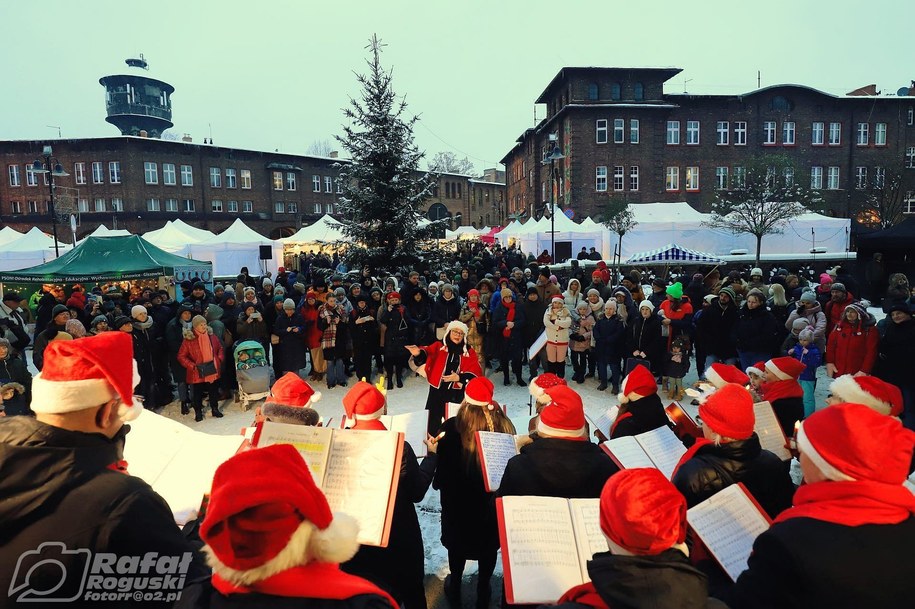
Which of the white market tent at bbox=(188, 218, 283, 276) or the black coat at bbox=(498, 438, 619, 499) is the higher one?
the white market tent at bbox=(188, 218, 283, 276)

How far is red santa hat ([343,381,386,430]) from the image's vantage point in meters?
3.35

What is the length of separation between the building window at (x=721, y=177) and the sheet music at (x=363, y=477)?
4251 cm

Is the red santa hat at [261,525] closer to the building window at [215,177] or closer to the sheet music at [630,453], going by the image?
the sheet music at [630,453]

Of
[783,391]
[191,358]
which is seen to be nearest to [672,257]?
[783,391]

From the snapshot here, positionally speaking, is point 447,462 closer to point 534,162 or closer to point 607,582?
point 607,582

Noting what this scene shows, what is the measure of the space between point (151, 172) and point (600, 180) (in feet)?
116

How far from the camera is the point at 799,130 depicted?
39375 mm

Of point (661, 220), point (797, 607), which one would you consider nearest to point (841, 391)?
point (797, 607)

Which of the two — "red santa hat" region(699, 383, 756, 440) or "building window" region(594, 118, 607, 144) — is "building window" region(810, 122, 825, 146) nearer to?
"building window" region(594, 118, 607, 144)

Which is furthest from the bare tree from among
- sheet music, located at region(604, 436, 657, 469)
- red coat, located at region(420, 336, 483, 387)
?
sheet music, located at region(604, 436, 657, 469)

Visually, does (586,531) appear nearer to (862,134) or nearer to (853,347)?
(853,347)

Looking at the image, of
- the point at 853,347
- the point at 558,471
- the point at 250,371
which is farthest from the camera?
the point at 250,371

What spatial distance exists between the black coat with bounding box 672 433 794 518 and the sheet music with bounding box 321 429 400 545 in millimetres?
1571

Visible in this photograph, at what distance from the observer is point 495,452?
11.6ft
